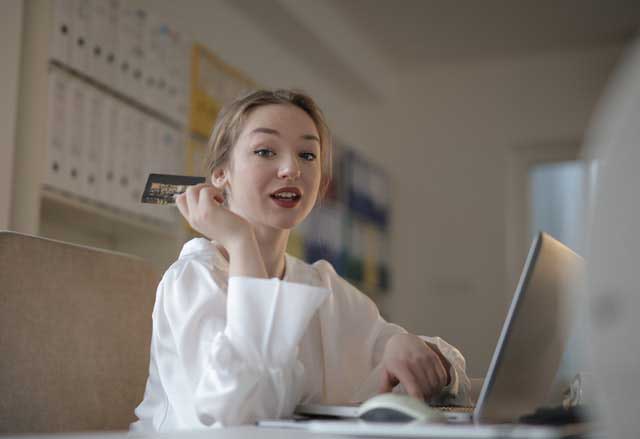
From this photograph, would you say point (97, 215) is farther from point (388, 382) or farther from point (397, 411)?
point (397, 411)

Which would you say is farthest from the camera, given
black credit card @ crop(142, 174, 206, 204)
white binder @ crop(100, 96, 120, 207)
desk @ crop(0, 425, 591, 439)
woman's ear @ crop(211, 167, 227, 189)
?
white binder @ crop(100, 96, 120, 207)

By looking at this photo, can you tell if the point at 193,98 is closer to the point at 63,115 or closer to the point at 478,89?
the point at 63,115

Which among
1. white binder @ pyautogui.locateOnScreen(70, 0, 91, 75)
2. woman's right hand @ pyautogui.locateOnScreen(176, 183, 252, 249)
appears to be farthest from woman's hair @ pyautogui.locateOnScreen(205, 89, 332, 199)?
white binder @ pyautogui.locateOnScreen(70, 0, 91, 75)

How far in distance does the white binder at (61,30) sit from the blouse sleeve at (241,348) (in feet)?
6.00

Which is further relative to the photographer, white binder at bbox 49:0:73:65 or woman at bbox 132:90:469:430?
white binder at bbox 49:0:73:65

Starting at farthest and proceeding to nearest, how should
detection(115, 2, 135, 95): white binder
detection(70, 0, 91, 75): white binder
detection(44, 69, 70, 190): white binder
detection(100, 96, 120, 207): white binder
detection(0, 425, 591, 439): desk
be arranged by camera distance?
detection(115, 2, 135, 95): white binder
detection(100, 96, 120, 207): white binder
detection(70, 0, 91, 75): white binder
detection(44, 69, 70, 190): white binder
detection(0, 425, 591, 439): desk

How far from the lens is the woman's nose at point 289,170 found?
4.33ft

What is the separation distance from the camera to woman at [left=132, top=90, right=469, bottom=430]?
3.32 ft

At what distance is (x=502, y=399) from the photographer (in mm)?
949

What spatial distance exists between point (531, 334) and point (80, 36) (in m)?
2.30

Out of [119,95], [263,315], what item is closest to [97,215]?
[119,95]

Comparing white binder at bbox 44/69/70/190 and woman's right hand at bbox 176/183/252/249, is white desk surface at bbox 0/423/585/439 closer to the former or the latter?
woman's right hand at bbox 176/183/252/249

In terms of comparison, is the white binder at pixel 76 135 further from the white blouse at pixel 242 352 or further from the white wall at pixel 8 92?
the white blouse at pixel 242 352

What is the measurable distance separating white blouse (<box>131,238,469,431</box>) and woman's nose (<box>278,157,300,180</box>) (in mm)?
172
